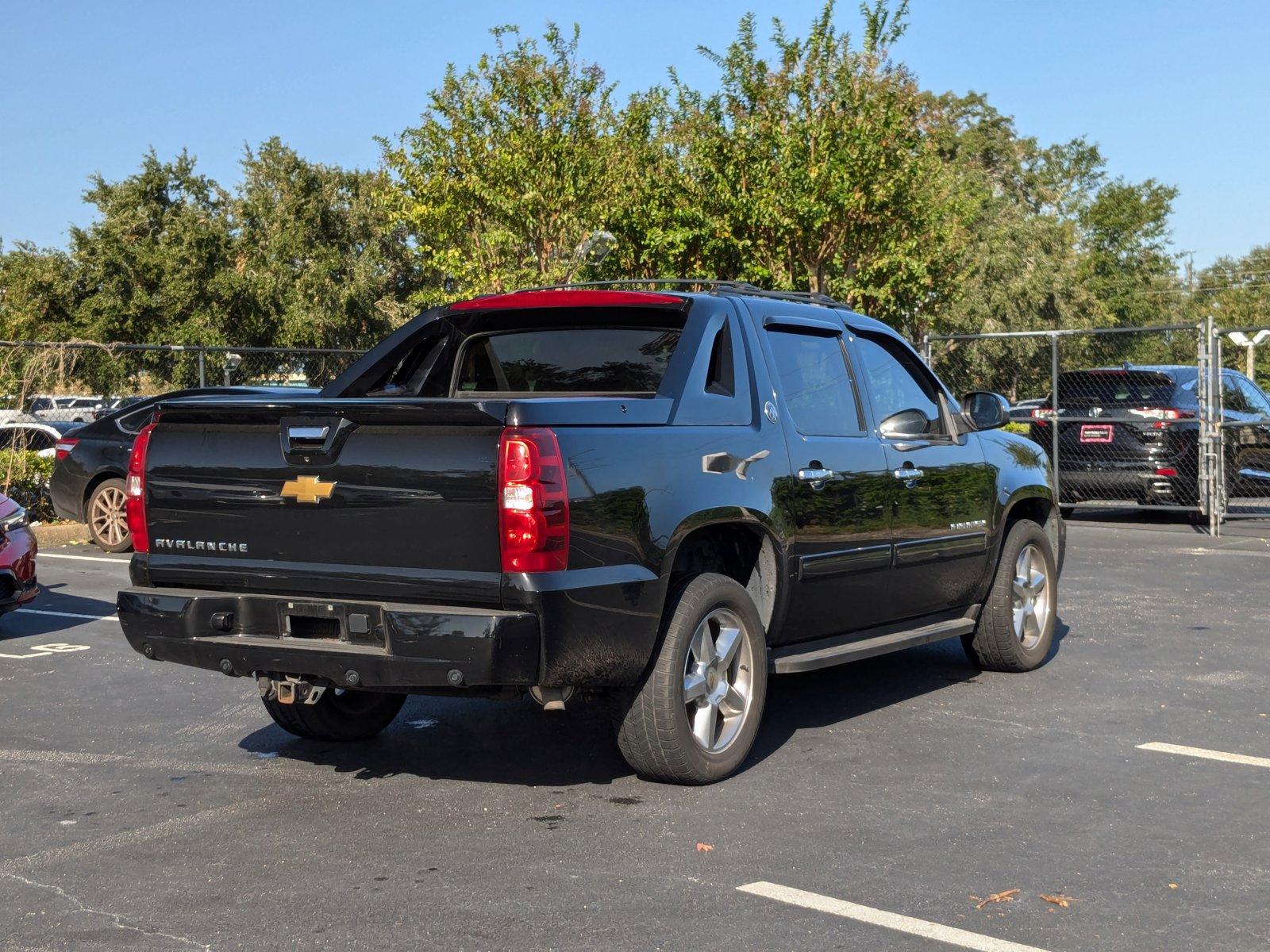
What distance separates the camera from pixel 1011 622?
7969 millimetres

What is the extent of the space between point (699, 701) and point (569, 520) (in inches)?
45.4

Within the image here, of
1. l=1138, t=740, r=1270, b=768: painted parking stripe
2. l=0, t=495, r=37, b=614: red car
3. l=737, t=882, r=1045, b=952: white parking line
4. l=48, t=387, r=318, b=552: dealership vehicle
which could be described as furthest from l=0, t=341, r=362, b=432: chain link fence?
l=737, t=882, r=1045, b=952: white parking line

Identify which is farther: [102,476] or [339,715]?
[102,476]

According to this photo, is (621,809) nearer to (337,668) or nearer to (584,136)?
(337,668)

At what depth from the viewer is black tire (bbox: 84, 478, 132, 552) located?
1505cm

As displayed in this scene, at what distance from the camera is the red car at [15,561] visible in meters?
9.28

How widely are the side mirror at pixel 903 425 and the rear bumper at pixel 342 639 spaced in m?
2.67

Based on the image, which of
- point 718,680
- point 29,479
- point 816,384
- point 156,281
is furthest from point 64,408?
point 156,281

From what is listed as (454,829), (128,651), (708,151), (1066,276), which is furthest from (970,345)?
(454,829)

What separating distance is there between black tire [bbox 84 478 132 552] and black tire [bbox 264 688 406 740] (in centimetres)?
910

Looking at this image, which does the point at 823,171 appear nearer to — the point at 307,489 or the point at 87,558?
the point at 87,558

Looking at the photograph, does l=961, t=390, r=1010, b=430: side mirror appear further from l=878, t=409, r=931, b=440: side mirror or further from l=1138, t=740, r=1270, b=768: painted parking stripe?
→ l=1138, t=740, r=1270, b=768: painted parking stripe

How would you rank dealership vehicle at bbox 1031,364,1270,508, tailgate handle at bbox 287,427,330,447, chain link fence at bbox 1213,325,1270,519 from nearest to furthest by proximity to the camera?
tailgate handle at bbox 287,427,330,447
dealership vehicle at bbox 1031,364,1270,508
chain link fence at bbox 1213,325,1270,519

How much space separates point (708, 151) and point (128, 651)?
15.8 m
